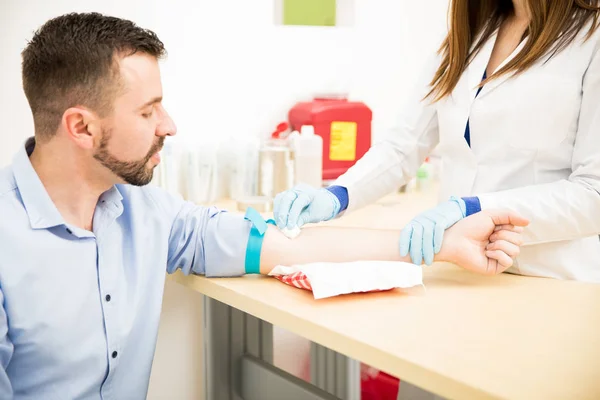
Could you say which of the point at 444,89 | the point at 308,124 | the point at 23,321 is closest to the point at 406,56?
the point at 308,124

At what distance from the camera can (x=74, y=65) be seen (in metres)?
1.11

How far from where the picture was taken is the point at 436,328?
1.02 metres

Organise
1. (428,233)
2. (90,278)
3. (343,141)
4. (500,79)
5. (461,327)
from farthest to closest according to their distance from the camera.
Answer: (343,141)
(500,79)
(428,233)
(90,278)
(461,327)

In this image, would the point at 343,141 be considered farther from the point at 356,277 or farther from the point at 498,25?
the point at 356,277

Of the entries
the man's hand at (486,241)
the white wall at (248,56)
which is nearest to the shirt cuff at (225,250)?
the man's hand at (486,241)

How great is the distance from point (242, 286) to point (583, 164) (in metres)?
0.73

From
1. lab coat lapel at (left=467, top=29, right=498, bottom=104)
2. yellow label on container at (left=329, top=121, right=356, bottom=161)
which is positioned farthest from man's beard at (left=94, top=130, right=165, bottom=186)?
yellow label on container at (left=329, top=121, right=356, bottom=161)

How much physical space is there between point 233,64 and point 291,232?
0.95 meters

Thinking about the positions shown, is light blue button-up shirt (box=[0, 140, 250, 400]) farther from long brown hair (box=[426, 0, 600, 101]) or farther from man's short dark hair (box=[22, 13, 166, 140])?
long brown hair (box=[426, 0, 600, 101])

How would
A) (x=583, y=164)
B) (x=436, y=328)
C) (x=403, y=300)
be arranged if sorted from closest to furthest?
(x=436, y=328)
(x=403, y=300)
(x=583, y=164)

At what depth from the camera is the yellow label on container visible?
7.32 feet

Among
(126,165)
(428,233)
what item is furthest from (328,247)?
(126,165)

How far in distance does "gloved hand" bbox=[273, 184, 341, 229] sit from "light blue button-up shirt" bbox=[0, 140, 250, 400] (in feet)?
0.29

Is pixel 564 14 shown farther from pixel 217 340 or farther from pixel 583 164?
pixel 217 340
